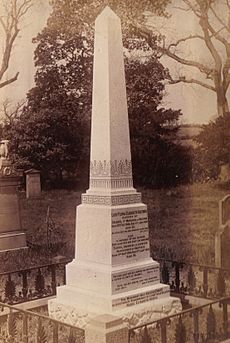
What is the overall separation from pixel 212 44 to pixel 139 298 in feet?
7.35

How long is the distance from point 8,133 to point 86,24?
3.97 feet

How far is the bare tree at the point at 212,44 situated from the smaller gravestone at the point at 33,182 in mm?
1645

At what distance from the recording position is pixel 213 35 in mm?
4957

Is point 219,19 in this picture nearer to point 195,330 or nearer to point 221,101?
point 221,101

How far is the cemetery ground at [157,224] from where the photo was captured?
5457 millimetres

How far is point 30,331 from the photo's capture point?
5285 mm

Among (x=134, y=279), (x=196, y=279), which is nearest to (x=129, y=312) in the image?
(x=134, y=279)

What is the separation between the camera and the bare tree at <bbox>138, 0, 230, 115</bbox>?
16.0 feet

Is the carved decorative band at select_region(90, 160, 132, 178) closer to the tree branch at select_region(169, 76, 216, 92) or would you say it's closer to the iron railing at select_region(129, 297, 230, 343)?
the tree branch at select_region(169, 76, 216, 92)

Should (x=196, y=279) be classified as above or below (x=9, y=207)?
below

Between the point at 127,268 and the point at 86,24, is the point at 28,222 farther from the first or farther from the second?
the point at 86,24

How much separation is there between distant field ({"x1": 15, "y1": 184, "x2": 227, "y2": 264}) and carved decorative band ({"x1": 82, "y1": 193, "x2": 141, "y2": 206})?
0.92 feet

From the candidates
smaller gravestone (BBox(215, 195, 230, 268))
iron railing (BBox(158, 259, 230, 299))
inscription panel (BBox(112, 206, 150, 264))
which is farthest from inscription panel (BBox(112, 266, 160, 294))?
smaller gravestone (BBox(215, 195, 230, 268))

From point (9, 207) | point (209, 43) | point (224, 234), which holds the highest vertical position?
point (209, 43)
